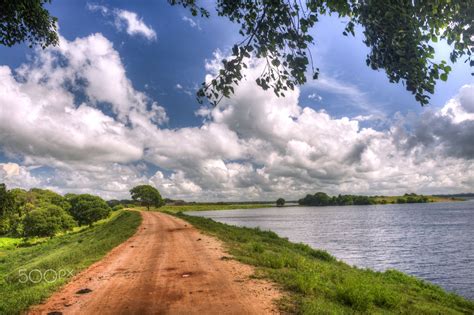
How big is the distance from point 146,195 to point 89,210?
3171 cm

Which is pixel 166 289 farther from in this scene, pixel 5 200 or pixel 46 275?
pixel 5 200

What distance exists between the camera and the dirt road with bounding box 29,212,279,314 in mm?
9312

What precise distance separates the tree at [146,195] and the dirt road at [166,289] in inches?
4480

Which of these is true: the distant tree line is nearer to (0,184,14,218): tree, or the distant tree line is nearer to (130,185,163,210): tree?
(0,184,14,218): tree

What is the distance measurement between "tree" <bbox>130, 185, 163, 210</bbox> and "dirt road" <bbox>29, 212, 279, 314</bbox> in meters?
114

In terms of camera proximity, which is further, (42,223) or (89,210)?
(89,210)

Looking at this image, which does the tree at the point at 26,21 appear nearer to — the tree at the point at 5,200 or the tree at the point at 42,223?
the tree at the point at 5,200

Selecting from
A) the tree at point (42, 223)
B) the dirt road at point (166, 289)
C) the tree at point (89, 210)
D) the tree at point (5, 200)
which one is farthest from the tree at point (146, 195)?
the dirt road at point (166, 289)

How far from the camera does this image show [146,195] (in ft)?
418

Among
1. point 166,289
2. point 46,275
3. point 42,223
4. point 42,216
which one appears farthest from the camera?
point 42,216

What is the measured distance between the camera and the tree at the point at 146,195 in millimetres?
126562

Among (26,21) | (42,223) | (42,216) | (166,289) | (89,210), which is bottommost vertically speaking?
(42,223)

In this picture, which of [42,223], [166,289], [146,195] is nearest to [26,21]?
[166,289]

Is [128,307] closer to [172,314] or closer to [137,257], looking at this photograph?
[172,314]
